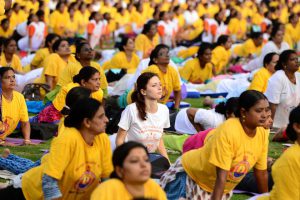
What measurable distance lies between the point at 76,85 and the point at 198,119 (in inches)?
49.2

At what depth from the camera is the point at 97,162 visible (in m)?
5.21

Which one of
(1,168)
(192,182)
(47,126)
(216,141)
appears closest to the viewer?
(216,141)

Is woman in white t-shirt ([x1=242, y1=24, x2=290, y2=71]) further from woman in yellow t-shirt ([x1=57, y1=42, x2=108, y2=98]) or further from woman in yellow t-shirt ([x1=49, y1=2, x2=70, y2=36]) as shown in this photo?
woman in yellow t-shirt ([x1=49, y1=2, x2=70, y2=36])

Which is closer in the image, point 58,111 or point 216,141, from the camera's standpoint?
point 216,141

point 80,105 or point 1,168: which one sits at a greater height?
point 80,105

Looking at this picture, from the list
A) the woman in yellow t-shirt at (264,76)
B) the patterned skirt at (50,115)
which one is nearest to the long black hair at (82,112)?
the patterned skirt at (50,115)

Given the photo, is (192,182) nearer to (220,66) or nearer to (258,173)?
(258,173)

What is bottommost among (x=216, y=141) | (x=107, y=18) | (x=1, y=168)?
(x=1, y=168)

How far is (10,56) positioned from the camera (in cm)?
1173

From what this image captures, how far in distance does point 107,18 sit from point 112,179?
16.5 metres

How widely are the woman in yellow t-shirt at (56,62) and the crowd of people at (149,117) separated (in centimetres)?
1

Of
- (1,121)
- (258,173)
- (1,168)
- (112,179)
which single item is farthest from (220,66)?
(112,179)

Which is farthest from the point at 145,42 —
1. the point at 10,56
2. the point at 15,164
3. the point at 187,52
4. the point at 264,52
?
the point at 15,164

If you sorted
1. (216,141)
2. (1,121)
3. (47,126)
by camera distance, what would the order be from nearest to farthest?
(216,141) → (1,121) → (47,126)
